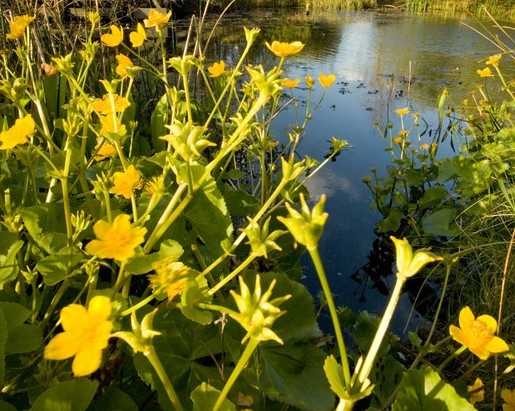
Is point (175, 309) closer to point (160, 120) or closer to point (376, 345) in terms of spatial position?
point (376, 345)

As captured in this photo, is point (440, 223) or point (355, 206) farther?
point (355, 206)

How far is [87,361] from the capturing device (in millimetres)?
355

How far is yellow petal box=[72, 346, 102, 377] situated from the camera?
1.14ft

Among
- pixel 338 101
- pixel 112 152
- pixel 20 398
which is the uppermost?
pixel 112 152

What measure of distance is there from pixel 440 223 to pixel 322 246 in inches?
17.3

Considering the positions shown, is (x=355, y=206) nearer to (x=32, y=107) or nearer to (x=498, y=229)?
(x=498, y=229)

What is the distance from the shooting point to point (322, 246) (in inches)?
70.9

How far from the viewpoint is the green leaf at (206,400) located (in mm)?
451

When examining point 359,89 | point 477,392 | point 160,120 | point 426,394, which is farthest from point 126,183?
point 359,89

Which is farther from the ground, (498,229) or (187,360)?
(187,360)

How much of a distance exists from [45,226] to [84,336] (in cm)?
40

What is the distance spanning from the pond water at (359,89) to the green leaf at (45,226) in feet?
3.10

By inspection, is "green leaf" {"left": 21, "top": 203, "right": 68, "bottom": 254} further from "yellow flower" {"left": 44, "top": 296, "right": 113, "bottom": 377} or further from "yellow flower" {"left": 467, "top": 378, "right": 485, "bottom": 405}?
"yellow flower" {"left": 467, "top": 378, "right": 485, "bottom": 405}

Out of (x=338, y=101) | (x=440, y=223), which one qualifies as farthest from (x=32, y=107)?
(x=338, y=101)
